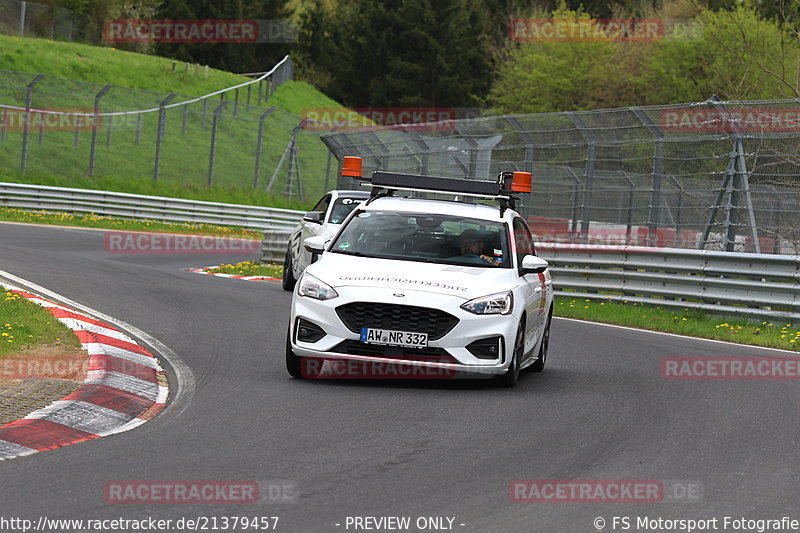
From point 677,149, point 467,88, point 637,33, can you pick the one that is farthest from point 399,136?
point 467,88

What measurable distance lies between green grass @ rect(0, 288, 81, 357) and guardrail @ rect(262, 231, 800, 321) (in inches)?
354

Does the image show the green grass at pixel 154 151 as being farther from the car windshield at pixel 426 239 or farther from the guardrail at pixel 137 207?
the car windshield at pixel 426 239

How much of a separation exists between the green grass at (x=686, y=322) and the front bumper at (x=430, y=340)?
20.5 ft

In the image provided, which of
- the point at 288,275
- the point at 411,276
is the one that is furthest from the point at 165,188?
the point at 411,276

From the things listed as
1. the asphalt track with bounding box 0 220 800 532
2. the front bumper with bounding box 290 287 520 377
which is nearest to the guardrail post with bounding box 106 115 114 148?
the asphalt track with bounding box 0 220 800 532

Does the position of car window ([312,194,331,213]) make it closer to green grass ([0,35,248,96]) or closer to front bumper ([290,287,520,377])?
front bumper ([290,287,520,377])

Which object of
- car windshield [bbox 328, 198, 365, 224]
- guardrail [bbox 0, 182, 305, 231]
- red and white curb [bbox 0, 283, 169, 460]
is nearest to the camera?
red and white curb [bbox 0, 283, 169, 460]

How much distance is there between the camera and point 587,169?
877 inches

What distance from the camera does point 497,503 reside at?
20.9ft

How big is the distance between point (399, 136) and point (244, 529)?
24097 mm

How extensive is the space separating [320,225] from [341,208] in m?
0.58

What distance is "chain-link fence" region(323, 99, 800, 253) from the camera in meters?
18.0

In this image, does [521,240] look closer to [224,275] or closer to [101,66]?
[224,275]

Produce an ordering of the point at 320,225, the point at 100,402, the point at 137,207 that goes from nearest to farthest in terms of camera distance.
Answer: the point at 100,402
the point at 320,225
the point at 137,207
